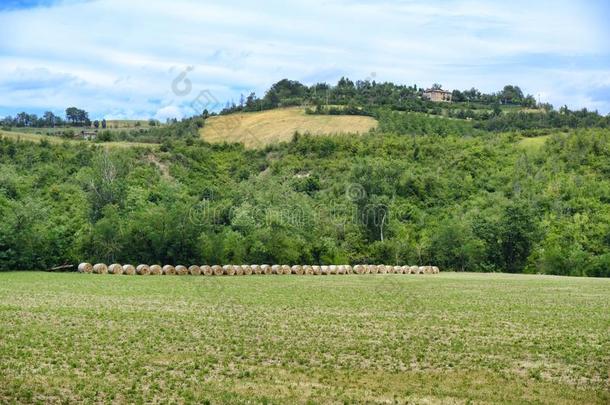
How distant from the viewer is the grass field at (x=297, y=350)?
1398 cm

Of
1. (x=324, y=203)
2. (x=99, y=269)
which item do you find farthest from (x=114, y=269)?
(x=324, y=203)

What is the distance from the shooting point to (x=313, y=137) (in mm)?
118688

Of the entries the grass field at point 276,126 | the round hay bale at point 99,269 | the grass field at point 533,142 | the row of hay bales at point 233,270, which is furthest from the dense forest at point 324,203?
the round hay bale at point 99,269

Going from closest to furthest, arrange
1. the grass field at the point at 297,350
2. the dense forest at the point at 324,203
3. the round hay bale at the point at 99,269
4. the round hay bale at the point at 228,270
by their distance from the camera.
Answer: the grass field at the point at 297,350
the round hay bale at the point at 99,269
the round hay bale at the point at 228,270
the dense forest at the point at 324,203

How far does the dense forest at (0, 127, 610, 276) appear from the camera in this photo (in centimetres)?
6181

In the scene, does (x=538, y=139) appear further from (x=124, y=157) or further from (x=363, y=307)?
(x=363, y=307)

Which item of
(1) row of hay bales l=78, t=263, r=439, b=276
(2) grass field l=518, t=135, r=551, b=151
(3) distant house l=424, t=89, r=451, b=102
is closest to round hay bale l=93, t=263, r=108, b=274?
(1) row of hay bales l=78, t=263, r=439, b=276

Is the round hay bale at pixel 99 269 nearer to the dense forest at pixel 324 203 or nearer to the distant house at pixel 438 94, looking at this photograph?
the dense forest at pixel 324 203

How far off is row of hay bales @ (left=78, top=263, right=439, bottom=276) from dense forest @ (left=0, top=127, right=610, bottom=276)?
5.66 metres

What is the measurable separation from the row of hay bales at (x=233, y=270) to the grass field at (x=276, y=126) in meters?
58.2

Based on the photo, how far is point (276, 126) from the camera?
429 ft

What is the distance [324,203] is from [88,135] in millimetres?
63954

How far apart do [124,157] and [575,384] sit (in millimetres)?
96128

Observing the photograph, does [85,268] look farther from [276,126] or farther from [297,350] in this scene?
[276,126]
